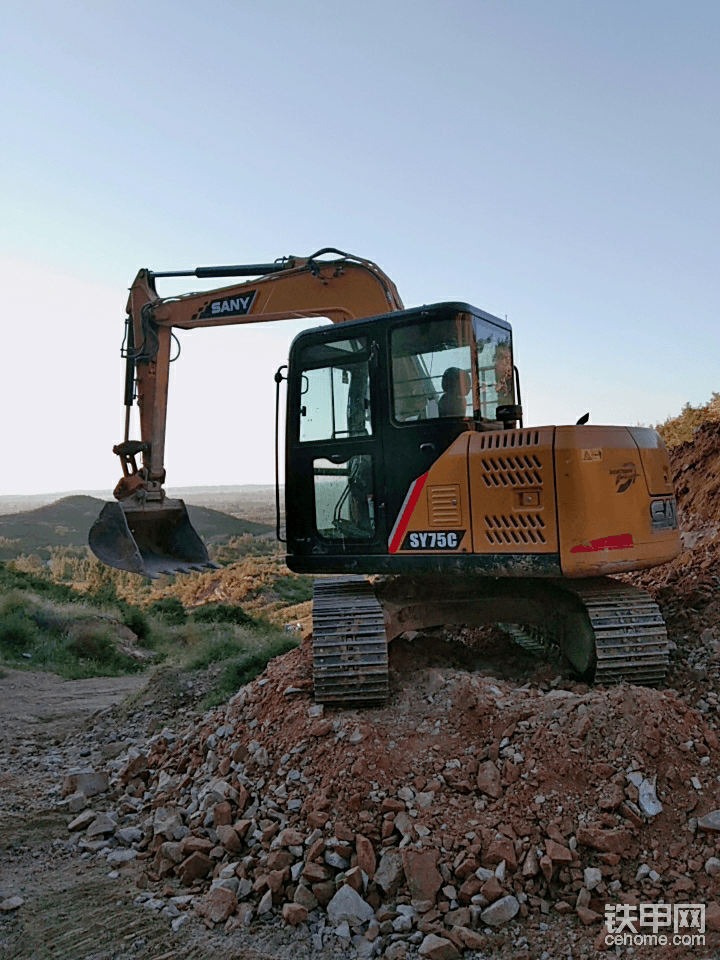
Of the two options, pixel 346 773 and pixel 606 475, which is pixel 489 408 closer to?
pixel 606 475

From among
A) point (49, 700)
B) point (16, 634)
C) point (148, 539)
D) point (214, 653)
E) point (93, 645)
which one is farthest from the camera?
point (93, 645)

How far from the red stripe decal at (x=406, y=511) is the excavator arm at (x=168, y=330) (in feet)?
7.49

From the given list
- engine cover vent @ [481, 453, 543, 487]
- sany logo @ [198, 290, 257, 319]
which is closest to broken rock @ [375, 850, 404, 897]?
engine cover vent @ [481, 453, 543, 487]

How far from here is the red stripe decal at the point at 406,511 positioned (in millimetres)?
6172

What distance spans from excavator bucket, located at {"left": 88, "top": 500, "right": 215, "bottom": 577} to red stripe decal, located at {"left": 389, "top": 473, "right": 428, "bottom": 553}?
3.00 meters

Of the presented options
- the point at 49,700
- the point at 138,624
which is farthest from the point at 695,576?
the point at 138,624

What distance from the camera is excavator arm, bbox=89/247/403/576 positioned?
795cm

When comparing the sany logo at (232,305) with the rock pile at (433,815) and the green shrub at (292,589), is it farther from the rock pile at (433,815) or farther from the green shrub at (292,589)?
the green shrub at (292,589)

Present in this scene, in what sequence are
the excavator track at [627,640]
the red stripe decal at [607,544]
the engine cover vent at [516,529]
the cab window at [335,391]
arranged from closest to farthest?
the red stripe decal at [607,544] → the engine cover vent at [516,529] → the excavator track at [627,640] → the cab window at [335,391]

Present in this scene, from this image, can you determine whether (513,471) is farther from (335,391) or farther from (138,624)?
(138,624)

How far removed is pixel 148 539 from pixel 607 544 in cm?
518

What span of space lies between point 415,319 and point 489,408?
38.2 inches

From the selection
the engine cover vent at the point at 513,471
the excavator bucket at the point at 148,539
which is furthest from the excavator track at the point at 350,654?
the excavator bucket at the point at 148,539

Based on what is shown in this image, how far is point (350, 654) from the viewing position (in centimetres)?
584
